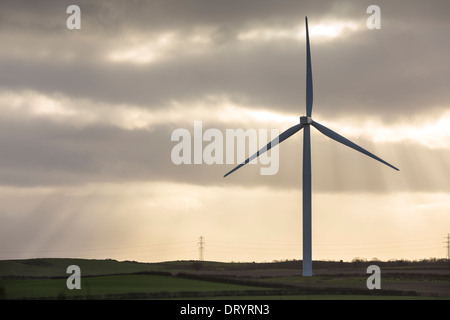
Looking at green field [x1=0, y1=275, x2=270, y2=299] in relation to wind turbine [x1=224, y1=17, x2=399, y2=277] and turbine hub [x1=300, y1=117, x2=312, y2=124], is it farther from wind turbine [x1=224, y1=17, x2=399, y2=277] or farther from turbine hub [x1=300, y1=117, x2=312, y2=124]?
turbine hub [x1=300, y1=117, x2=312, y2=124]

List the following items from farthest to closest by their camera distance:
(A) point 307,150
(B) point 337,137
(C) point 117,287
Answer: (A) point 307,150
(B) point 337,137
(C) point 117,287

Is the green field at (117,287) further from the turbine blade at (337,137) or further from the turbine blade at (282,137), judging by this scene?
the turbine blade at (337,137)

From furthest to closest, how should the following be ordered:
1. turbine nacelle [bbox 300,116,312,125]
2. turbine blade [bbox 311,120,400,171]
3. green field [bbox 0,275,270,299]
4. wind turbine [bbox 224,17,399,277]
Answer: turbine nacelle [bbox 300,116,312,125]
wind turbine [bbox 224,17,399,277]
turbine blade [bbox 311,120,400,171]
green field [bbox 0,275,270,299]

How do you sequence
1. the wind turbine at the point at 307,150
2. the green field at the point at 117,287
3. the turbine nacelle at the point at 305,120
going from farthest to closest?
the turbine nacelle at the point at 305,120 → the wind turbine at the point at 307,150 → the green field at the point at 117,287

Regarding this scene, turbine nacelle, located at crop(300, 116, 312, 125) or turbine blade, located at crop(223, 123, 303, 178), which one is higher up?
turbine nacelle, located at crop(300, 116, 312, 125)

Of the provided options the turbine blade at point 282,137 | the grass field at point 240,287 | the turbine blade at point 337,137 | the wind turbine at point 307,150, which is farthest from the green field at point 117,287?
the turbine blade at point 337,137

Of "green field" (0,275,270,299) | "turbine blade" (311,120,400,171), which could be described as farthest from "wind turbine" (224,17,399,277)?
"green field" (0,275,270,299)

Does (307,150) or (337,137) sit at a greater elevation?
(337,137)

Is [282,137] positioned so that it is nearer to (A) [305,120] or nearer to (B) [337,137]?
(A) [305,120]

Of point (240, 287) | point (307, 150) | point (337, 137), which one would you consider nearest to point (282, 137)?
point (307, 150)

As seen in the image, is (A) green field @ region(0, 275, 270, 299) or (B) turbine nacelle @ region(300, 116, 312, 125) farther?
(B) turbine nacelle @ region(300, 116, 312, 125)

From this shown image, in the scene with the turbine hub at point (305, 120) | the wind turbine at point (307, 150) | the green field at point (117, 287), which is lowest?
the green field at point (117, 287)
